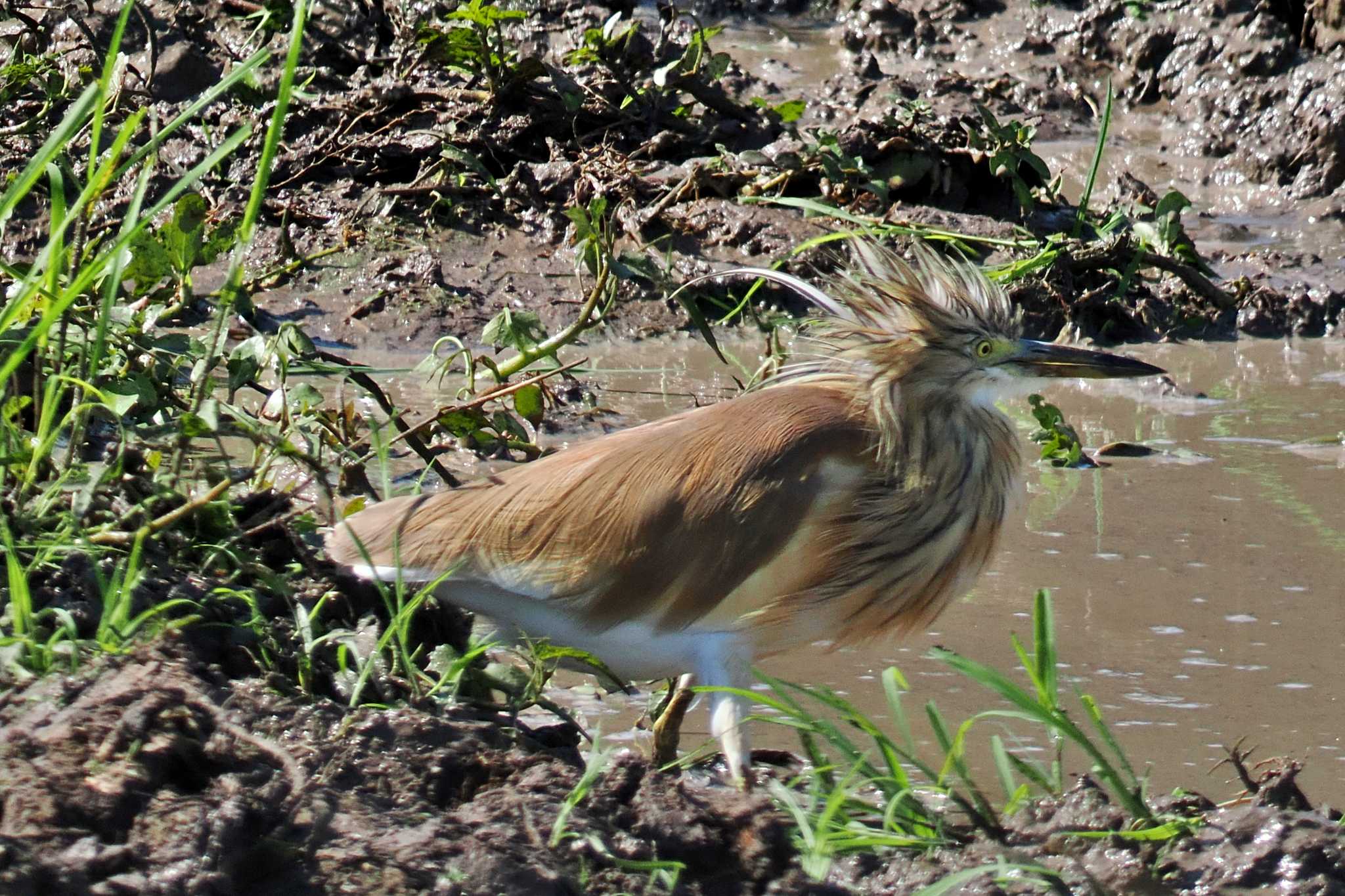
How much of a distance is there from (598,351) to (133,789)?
3930 millimetres

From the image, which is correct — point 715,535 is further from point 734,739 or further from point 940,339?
point 940,339

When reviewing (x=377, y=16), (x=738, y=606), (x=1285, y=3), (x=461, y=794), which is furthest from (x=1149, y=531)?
(x=1285, y=3)

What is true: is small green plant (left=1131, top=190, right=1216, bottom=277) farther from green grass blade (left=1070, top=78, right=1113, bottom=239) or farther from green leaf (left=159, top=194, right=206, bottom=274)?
green leaf (left=159, top=194, right=206, bottom=274)

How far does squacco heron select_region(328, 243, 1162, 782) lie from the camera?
3.28 meters

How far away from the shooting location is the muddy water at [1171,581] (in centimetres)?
341

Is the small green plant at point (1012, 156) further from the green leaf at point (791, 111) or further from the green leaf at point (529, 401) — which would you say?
the green leaf at point (529, 401)

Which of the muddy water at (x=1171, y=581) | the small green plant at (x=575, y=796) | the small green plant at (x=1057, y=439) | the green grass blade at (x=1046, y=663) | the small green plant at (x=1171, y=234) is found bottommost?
the muddy water at (x=1171, y=581)

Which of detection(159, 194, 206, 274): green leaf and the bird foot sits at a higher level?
detection(159, 194, 206, 274): green leaf

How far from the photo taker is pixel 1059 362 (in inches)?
144

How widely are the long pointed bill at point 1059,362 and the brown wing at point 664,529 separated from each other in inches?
20.7

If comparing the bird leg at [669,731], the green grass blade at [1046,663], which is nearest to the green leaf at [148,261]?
the bird leg at [669,731]

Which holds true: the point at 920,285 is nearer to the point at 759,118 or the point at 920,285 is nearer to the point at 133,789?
the point at 133,789

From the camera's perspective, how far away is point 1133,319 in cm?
636

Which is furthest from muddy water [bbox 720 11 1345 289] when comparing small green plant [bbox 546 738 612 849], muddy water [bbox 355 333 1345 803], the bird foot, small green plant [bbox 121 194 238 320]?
small green plant [bbox 546 738 612 849]
